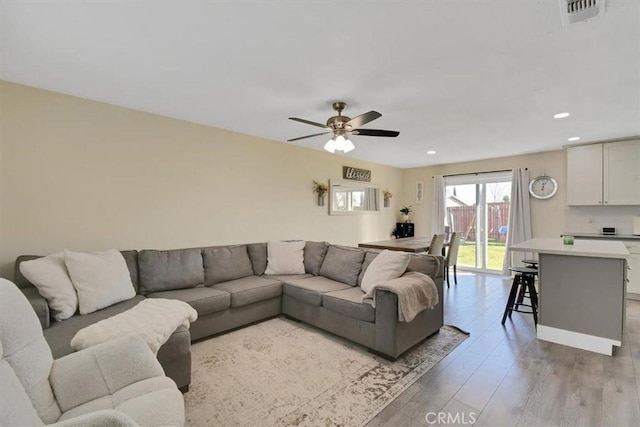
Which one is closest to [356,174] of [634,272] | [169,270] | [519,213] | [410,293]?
[519,213]

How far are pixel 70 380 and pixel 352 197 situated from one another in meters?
5.05

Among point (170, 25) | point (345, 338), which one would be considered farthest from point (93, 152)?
point (345, 338)

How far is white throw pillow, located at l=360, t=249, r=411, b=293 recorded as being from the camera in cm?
282

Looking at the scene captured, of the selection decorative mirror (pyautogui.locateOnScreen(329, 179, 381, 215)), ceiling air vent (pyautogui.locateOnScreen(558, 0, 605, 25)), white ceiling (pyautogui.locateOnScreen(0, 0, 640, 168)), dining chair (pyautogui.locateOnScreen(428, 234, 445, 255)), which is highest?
white ceiling (pyautogui.locateOnScreen(0, 0, 640, 168))

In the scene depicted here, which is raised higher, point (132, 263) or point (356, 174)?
point (356, 174)

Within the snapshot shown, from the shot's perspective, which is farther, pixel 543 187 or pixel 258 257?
pixel 543 187

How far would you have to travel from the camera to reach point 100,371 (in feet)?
4.25

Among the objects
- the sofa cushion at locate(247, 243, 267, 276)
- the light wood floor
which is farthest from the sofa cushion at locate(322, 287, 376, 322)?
the sofa cushion at locate(247, 243, 267, 276)

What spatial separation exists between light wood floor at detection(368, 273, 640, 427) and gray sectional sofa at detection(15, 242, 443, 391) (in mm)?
455

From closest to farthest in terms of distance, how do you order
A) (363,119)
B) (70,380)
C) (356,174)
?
(70,380)
(363,119)
(356,174)

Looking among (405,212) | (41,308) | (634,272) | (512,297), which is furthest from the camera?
(405,212)

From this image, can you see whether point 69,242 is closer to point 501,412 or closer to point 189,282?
point 189,282

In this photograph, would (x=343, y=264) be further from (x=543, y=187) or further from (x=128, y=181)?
(x=543, y=187)

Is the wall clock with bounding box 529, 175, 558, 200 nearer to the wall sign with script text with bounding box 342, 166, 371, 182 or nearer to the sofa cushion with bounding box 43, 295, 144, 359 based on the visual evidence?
the wall sign with script text with bounding box 342, 166, 371, 182
